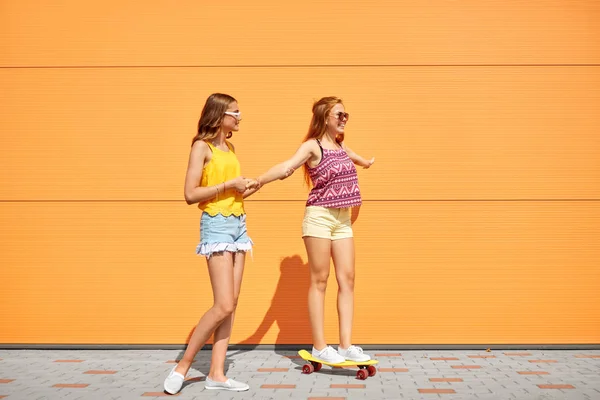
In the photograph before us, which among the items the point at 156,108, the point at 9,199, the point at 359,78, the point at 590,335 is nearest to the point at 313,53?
the point at 359,78

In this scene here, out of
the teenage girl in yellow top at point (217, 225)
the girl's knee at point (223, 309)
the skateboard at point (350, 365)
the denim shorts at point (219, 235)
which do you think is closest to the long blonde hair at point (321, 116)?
the teenage girl in yellow top at point (217, 225)

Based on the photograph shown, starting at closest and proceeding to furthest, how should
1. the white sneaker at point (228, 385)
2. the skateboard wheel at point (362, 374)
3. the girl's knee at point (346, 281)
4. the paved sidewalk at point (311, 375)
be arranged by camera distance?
1. the paved sidewalk at point (311, 375)
2. the white sneaker at point (228, 385)
3. the skateboard wheel at point (362, 374)
4. the girl's knee at point (346, 281)

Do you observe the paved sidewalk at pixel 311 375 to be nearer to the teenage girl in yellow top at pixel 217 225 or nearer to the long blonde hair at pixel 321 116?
the teenage girl in yellow top at pixel 217 225

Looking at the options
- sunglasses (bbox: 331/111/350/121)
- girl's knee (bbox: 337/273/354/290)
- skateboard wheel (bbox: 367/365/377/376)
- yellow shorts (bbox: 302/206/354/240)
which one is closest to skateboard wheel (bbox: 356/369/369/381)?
skateboard wheel (bbox: 367/365/377/376)

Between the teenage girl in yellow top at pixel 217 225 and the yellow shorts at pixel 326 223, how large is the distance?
0.57m

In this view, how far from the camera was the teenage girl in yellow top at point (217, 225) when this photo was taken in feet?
14.0

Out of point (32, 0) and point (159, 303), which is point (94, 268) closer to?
point (159, 303)

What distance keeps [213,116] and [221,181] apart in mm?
406

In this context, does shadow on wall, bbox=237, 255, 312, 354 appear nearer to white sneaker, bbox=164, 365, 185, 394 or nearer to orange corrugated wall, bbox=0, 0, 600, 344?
orange corrugated wall, bbox=0, 0, 600, 344

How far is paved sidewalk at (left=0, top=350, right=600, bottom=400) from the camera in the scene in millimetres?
4117

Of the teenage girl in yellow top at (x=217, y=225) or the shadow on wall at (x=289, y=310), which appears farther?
the shadow on wall at (x=289, y=310)

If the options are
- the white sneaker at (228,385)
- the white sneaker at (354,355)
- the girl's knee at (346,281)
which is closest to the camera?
the white sneaker at (228,385)

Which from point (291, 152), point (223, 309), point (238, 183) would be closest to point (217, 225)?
point (238, 183)

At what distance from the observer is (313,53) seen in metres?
5.80
